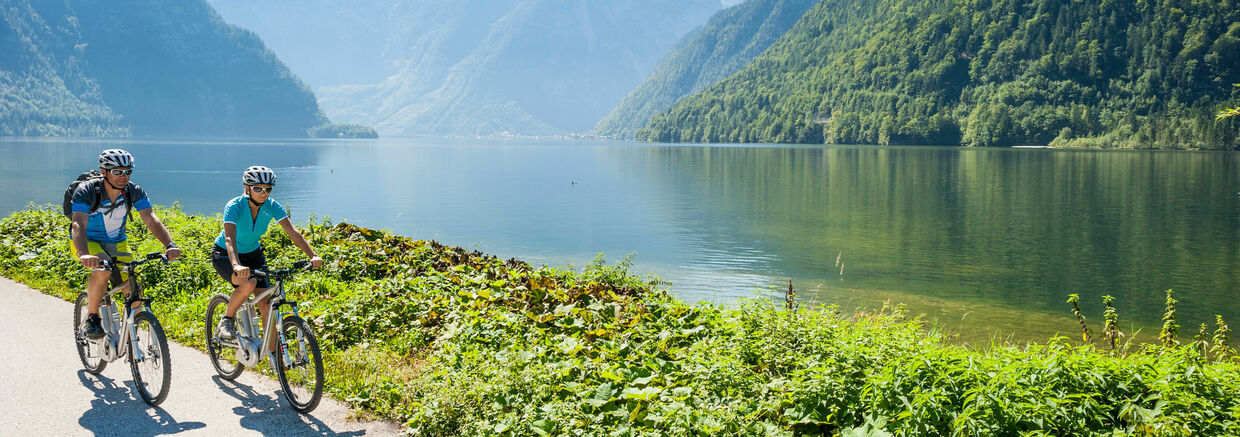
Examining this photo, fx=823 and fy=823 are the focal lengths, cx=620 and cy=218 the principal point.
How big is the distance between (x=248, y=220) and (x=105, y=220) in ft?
5.81

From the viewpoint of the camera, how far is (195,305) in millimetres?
12539

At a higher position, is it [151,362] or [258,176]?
[258,176]

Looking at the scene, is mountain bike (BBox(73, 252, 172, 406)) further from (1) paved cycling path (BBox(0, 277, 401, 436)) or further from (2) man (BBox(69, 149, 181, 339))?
(1) paved cycling path (BBox(0, 277, 401, 436))

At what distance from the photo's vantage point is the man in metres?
8.35

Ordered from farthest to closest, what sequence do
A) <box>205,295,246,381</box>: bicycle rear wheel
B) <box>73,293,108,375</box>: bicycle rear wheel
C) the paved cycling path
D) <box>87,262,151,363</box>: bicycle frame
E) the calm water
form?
the calm water → <box>73,293,108,375</box>: bicycle rear wheel → <box>205,295,246,381</box>: bicycle rear wheel → <box>87,262,151,363</box>: bicycle frame → the paved cycling path

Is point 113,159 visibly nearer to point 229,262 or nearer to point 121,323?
point 229,262

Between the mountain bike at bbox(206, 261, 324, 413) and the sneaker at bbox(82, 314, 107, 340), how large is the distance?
136 cm

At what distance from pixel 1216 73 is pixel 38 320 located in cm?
23204

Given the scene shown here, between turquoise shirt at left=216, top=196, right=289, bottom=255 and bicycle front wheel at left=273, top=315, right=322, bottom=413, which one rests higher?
turquoise shirt at left=216, top=196, right=289, bottom=255

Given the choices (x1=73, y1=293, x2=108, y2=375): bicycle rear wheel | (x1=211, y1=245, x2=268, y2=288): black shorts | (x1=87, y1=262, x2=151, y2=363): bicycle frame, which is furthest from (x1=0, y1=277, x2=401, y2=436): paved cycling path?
(x1=211, y1=245, x2=268, y2=288): black shorts

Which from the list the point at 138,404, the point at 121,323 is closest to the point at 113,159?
the point at 121,323

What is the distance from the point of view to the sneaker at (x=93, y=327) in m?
8.84

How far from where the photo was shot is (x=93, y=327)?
29.0 ft

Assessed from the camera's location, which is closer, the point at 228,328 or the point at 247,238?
the point at 247,238
